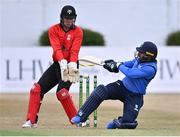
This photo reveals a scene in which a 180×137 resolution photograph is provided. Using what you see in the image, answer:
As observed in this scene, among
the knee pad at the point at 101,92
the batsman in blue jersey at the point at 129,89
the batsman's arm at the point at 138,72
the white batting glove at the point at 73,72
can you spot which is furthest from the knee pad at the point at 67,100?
the batsman's arm at the point at 138,72

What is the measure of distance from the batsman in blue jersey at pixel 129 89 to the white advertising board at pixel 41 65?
11.7 metres

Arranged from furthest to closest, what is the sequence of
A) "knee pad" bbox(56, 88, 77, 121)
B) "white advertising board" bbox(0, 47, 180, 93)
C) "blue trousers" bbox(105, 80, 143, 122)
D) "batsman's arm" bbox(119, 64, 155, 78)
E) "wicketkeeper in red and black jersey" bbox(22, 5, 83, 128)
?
"white advertising board" bbox(0, 47, 180, 93) → "knee pad" bbox(56, 88, 77, 121) → "wicketkeeper in red and black jersey" bbox(22, 5, 83, 128) → "blue trousers" bbox(105, 80, 143, 122) → "batsman's arm" bbox(119, 64, 155, 78)

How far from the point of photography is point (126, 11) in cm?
3075

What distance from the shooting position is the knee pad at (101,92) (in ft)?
41.1

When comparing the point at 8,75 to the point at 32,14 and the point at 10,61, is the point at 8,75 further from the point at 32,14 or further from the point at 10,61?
the point at 32,14

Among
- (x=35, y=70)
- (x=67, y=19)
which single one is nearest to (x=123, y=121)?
(x=67, y=19)

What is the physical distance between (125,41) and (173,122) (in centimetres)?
1596

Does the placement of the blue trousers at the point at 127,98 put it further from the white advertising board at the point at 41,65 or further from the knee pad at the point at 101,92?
the white advertising board at the point at 41,65

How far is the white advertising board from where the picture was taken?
81.3 ft

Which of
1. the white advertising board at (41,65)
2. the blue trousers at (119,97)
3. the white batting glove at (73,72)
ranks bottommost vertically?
the white advertising board at (41,65)

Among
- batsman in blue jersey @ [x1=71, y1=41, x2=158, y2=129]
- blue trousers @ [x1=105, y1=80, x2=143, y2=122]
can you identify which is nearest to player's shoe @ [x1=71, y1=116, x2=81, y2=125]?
batsman in blue jersey @ [x1=71, y1=41, x2=158, y2=129]

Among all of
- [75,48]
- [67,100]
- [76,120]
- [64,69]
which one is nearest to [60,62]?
[64,69]

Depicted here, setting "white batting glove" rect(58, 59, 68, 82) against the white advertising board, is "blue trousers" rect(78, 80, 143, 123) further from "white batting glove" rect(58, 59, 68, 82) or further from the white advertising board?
the white advertising board

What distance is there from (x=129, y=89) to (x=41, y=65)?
12295 mm
